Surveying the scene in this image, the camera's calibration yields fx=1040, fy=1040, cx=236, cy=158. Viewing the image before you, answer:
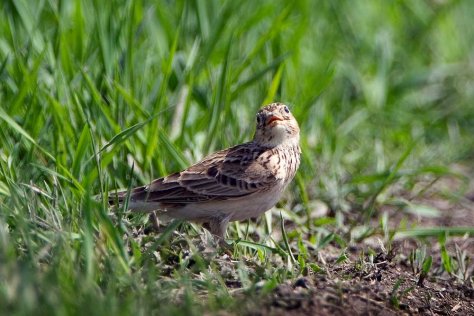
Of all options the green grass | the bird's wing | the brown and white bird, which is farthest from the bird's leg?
the green grass

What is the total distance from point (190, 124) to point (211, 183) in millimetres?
1078

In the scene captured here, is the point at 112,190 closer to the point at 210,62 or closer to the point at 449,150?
the point at 210,62

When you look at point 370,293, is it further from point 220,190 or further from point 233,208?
point 220,190

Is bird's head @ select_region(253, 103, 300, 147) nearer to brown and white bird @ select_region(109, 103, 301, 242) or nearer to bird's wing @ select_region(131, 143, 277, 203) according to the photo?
brown and white bird @ select_region(109, 103, 301, 242)

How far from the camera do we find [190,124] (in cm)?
738

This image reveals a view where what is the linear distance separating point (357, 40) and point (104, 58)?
11.6ft

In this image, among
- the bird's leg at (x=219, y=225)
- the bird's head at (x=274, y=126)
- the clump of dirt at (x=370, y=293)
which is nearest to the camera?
the clump of dirt at (x=370, y=293)

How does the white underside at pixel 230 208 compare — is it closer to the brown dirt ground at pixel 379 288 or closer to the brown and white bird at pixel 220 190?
the brown and white bird at pixel 220 190

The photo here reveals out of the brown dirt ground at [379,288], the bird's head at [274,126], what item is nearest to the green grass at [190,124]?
the brown dirt ground at [379,288]

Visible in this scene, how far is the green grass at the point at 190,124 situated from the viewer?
4.86 meters

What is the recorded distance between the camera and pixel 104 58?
7.04 metres

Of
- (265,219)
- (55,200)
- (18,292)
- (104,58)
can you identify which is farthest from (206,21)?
(18,292)

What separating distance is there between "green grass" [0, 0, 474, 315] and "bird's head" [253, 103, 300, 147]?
51 centimetres

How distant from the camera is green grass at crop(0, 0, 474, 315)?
191 inches
